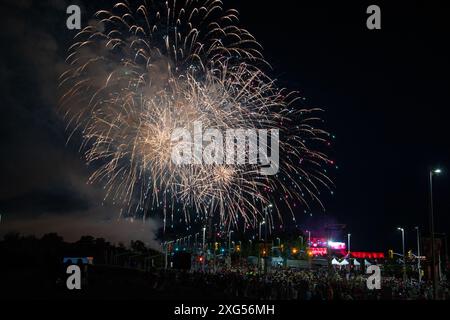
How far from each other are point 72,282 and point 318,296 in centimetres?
1556

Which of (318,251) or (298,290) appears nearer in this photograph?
(298,290)

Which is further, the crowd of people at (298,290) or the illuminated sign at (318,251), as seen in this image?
the illuminated sign at (318,251)

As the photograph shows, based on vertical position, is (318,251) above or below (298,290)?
below

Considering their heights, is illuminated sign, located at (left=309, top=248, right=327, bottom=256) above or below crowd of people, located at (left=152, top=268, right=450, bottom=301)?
below

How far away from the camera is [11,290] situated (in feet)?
95.9

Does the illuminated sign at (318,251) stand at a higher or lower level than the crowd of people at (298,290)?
lower

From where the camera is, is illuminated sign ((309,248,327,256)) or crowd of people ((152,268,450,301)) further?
illuminated sign ((309,248,327,256))

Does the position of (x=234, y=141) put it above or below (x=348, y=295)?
above

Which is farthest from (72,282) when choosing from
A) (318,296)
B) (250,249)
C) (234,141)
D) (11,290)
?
(250,249)
